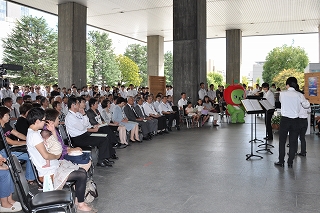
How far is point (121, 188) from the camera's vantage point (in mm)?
4676

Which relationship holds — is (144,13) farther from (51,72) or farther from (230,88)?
(51,72)

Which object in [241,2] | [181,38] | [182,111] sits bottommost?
[182,111]

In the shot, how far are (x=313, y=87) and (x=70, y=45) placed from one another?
38.4ft

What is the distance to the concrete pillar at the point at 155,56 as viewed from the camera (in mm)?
27000

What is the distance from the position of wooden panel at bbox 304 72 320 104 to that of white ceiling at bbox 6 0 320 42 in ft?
26.3

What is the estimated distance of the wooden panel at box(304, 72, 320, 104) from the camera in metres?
10.0

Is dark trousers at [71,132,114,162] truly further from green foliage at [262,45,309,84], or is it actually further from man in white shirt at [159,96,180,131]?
green foliage at [262,45,309,84]

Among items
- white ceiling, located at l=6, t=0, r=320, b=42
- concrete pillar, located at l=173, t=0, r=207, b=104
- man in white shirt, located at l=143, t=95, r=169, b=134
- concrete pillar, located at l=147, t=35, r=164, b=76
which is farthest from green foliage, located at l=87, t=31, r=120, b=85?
man in white shirt, located at l=143, t=95, r=169, b=134

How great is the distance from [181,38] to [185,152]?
22.7 ft

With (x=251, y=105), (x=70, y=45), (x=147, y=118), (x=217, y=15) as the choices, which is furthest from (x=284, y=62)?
(x=251, y=105)

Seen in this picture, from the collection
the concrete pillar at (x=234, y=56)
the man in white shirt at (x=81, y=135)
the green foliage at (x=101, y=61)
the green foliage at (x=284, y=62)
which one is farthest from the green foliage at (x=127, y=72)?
the man in white shirt at (x=81, y=135)

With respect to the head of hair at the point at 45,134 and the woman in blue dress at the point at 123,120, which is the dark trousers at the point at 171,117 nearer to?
the woman in blue dress at the point at 123,120

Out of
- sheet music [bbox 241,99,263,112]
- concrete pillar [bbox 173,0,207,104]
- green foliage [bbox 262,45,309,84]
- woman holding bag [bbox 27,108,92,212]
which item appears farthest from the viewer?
green foliage [bbox 262,45,309,84]

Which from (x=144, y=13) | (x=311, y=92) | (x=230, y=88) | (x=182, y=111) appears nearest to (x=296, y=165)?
(x=311, y=92)
